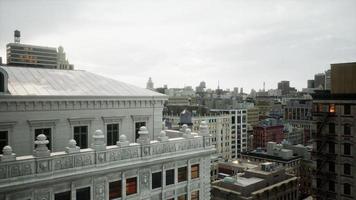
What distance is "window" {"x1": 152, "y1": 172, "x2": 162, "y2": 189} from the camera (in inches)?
990

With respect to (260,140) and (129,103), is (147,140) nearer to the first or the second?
(129,103)

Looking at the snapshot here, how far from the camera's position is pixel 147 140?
80.1 feet

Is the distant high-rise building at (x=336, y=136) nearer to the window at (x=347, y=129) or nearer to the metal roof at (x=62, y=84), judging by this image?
the window at (x=347, y=129)

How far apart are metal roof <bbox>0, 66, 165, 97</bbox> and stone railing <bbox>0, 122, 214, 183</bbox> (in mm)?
4321

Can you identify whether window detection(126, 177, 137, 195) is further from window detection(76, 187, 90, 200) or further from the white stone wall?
the white stone wall

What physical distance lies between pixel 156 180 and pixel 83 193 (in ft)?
20.6

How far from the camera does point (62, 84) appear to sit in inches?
1021

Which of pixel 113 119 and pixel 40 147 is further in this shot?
pixel 113 119

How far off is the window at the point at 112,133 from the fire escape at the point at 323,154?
36381 millimetres

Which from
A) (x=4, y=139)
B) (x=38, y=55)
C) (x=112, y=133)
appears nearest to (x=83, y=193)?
(x=4, y=139)

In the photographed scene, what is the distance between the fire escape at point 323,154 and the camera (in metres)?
49.4

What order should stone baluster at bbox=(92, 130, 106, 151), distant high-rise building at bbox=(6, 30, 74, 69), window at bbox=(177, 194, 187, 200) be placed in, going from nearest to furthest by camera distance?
stone baluster at bbox=(92, 130, 106, 151)
window at bbox=(177, 194, 187, 200)
distant high-rise building at bbox=(6, 30, 74, 69)

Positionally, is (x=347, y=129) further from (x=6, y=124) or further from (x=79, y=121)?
(x=6, y=124)

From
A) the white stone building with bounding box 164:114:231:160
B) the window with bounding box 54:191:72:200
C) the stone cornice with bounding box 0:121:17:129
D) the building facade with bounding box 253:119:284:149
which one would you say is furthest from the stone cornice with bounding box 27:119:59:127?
the building facade with bounding box 253:119:284:149
